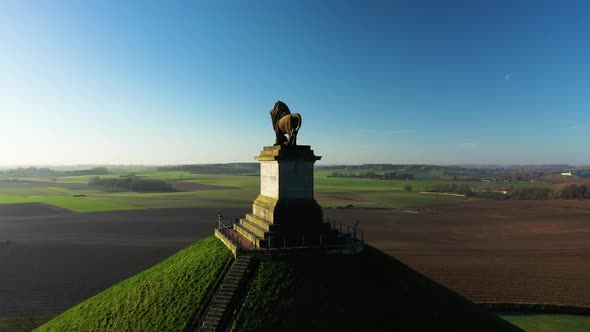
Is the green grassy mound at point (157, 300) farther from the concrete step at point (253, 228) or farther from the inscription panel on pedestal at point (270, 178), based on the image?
the inscription panel on pedestal at point (270, 178)

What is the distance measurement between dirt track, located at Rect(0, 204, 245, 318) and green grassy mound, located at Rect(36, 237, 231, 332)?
14.0 meters

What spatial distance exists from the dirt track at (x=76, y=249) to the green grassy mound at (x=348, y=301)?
24.7 m

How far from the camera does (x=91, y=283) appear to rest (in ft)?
Result: 123

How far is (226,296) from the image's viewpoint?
55.5 feet

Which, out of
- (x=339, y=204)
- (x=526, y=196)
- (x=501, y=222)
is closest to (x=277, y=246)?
(x=501, y=222)

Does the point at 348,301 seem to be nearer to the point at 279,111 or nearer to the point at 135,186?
the point at 279,111

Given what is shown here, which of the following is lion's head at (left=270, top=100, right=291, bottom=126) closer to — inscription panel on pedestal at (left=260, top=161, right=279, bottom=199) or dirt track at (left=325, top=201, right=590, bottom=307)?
inscription panel on pedestal at (left=260, top=161, right=279, bottom=199)

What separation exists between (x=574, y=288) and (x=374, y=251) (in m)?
26.9

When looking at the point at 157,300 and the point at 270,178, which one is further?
the point at 270,178

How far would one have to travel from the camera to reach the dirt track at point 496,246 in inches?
1368

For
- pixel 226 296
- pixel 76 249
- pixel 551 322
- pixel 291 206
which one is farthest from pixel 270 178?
pixel 76 249

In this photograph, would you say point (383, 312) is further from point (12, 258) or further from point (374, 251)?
point (12, 258)

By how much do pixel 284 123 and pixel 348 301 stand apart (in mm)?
11480

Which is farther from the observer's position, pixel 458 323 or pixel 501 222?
pixel 501 222
